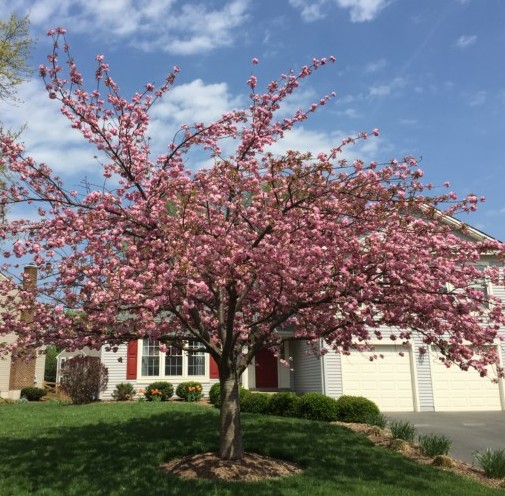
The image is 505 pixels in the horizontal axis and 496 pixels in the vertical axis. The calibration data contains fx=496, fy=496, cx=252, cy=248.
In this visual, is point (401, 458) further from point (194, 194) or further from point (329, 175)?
point (194, 194)

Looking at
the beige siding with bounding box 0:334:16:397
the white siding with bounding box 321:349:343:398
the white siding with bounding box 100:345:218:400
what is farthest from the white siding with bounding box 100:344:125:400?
the beige siding with bounding box 0:334:16:397

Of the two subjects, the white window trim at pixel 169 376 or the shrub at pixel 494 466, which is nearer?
the shrub at pixel 494 466

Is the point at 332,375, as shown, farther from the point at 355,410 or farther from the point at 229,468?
the point at 229,468

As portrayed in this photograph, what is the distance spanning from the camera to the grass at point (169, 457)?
26.4 ft

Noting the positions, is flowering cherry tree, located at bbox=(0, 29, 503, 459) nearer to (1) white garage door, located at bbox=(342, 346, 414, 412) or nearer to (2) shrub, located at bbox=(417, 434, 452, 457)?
(2) shrub, located at bbox=(417, 434, 452, 457)

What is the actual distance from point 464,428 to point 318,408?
4549 millimetres

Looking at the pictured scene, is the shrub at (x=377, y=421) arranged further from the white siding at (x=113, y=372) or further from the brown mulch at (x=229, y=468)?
the white siding at (x=113, y=372)

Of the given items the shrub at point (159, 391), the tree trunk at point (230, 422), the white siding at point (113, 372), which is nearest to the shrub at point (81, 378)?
the white siding at point (113, 372)

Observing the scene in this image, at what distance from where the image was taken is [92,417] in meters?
14.5

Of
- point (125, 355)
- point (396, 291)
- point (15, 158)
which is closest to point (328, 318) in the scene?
point (396, 291)

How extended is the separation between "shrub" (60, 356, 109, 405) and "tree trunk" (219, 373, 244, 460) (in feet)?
39.2

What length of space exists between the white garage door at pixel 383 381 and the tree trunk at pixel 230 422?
455 inches

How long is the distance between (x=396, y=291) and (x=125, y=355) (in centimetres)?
1712

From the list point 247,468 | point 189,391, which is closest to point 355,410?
point 247,468
